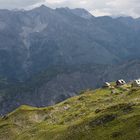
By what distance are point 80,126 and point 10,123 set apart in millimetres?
61846

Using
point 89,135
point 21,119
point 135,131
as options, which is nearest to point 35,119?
point 21,119

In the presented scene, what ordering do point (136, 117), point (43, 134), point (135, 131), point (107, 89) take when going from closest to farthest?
point (135, 131), point (136, 117), point (43, 134), point (107, 89)

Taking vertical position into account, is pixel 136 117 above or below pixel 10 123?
above

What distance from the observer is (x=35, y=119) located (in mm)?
146000

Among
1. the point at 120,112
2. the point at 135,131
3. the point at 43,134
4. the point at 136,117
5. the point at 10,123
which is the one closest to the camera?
the point at 135,131

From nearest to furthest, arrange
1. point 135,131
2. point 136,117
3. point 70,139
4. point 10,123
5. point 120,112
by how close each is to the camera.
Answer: point 135,131 < point 136,117 < point 70,139 < point 120,112 < point 10,123

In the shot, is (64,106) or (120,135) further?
(64,106)

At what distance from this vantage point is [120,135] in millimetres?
66312

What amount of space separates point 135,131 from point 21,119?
3425 inches

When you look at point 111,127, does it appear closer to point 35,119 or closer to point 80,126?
point 80,126

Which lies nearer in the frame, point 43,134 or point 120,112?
point 120,112

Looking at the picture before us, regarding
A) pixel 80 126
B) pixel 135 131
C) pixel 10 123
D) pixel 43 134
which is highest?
pixel 135 131

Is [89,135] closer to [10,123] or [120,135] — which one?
[120,135]

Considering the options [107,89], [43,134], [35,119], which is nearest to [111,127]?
[43,134]
